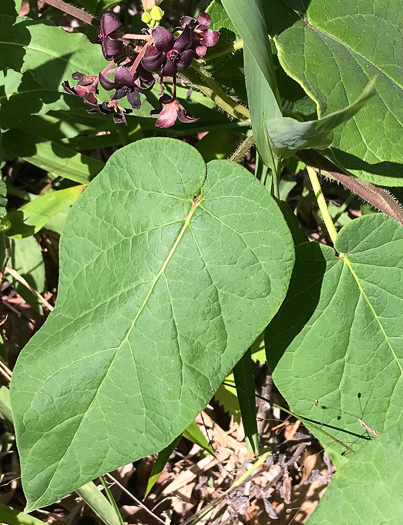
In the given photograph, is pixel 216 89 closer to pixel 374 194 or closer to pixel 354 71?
pixel 354 71

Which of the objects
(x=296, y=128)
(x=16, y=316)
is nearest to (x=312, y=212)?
(x=16, y=316)

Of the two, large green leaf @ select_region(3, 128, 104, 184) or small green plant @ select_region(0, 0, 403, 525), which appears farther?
large green leaf @ select_region(3, 128, 104, 184)

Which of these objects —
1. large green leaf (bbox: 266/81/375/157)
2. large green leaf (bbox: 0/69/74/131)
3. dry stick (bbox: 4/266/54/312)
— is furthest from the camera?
dry stick (bbox: 4/266/54/312)

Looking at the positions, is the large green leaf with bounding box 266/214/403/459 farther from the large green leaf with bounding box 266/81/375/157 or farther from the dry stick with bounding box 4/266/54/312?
the dry stick with bounding box 4/266/54/312

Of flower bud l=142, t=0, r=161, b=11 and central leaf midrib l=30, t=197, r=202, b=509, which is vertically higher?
flower bud l=142, t=0, r=161, b=11

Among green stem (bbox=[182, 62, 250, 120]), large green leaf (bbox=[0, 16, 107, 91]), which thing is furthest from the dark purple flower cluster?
large green leaf (bbox=[0, 16, 107, 91])

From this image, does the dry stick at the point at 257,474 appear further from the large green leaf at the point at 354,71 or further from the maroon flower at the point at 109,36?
the maroon flower at the point at 109,36

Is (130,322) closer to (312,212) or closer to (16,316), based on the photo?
(16,316)
